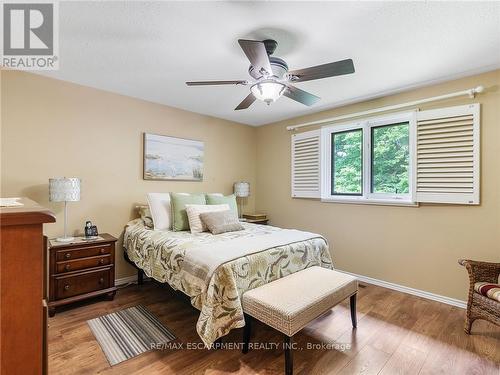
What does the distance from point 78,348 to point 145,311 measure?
25.1 inches

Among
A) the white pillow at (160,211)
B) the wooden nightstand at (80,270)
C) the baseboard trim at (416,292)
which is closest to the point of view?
the wooden nightstand at (80,270)

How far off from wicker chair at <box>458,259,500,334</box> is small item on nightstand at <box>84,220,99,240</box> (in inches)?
143

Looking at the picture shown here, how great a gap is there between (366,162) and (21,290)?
347 cm

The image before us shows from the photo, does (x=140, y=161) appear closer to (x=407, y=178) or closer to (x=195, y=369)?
(x=195, y=369)

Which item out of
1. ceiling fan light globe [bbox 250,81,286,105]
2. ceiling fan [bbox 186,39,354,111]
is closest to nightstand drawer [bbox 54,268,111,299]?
ceiling fan [bbox 186,39,354,111]

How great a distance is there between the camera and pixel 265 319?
1744 mm

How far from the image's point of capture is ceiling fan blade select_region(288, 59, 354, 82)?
168cm

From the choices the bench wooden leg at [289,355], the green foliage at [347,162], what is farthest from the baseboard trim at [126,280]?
the green foliage at [347,162]

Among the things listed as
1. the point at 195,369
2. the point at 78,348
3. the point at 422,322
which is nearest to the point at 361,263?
the point at 422,322

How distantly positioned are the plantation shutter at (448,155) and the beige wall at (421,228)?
3.2 inches

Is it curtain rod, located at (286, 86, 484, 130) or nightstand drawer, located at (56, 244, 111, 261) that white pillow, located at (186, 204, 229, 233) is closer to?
nightstand drawer, located at (56, 244, 111, 261)

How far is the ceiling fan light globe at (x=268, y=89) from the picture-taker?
1.93 metres

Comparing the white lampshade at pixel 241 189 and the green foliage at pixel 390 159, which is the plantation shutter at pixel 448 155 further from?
the white lampshade at pixel 241 189

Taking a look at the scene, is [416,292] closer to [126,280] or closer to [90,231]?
[126,280]
